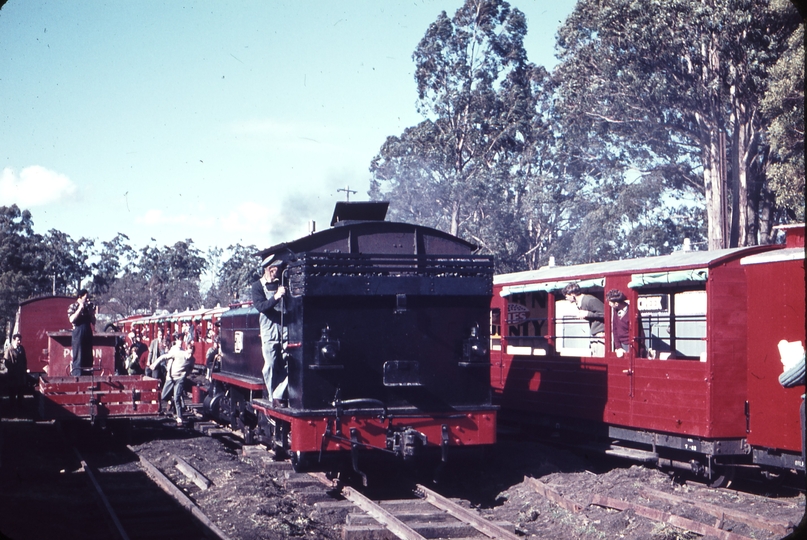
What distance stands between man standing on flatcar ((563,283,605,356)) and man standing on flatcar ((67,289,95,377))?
7.86 metres

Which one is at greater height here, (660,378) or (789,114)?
(789,114)

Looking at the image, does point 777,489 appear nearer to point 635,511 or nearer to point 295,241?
point 635,511

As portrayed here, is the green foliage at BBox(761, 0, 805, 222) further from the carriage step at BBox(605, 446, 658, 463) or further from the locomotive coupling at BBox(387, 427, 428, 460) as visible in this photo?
the locomotive coupling at BBox(387, 427, 428, 460)

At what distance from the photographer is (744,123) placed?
24.4 meters

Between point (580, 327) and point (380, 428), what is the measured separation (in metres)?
5.33

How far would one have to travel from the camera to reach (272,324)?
31.1ft

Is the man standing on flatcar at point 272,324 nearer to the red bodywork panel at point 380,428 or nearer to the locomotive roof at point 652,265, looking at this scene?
the red bodywork panel at point 380,428

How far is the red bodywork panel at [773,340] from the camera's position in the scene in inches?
342

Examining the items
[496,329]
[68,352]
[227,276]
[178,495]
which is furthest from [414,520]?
[227,276]

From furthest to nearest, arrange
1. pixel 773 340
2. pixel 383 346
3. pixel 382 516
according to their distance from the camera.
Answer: pixel 773 340
pixel 383 346
pixel 382 516

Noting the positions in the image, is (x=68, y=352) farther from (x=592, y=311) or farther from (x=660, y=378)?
(x=660, y=378)

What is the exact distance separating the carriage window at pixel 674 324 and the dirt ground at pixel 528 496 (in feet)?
5.40

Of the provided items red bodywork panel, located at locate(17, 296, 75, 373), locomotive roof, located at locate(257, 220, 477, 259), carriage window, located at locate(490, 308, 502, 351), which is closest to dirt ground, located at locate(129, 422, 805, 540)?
carriage window, located at locate(490, 308, 502, 351)

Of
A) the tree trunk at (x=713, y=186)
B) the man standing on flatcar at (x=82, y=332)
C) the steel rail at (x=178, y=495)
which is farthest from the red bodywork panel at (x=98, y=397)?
the tree trunk at (x=713, y=186)
